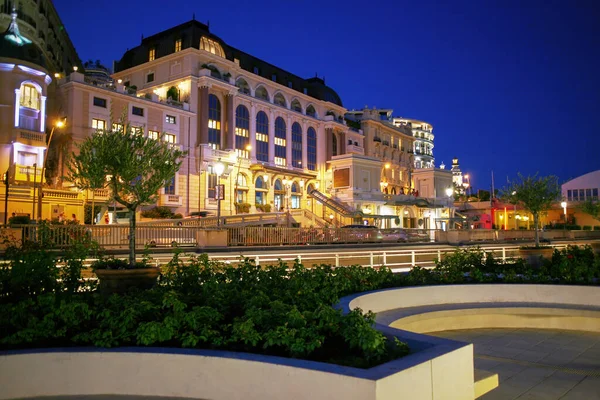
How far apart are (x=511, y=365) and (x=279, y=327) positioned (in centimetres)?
425

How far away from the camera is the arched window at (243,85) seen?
5848cm

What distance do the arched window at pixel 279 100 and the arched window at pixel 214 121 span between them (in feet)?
39.1

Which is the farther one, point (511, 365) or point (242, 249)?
point (242, 249)

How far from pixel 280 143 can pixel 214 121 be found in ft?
39.7

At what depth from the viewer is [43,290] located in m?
7.03

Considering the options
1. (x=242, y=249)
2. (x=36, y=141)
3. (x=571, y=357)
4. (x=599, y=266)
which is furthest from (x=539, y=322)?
(x=36, y=141)

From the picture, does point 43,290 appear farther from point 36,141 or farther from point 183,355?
point 36,141

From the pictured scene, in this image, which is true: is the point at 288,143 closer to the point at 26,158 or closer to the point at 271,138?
the point at 271,138

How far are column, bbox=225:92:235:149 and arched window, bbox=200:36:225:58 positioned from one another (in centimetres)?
501

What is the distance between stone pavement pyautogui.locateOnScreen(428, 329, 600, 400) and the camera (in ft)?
20.0

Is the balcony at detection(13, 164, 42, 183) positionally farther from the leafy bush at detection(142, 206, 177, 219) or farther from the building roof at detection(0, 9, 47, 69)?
the building roof at detection(0, 9, 47, 69)

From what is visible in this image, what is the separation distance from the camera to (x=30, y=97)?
123 feet

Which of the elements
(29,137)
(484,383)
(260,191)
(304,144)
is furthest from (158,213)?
(484,383)

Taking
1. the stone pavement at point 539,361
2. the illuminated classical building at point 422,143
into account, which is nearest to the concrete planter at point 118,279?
the stone pavement at point 539,361
